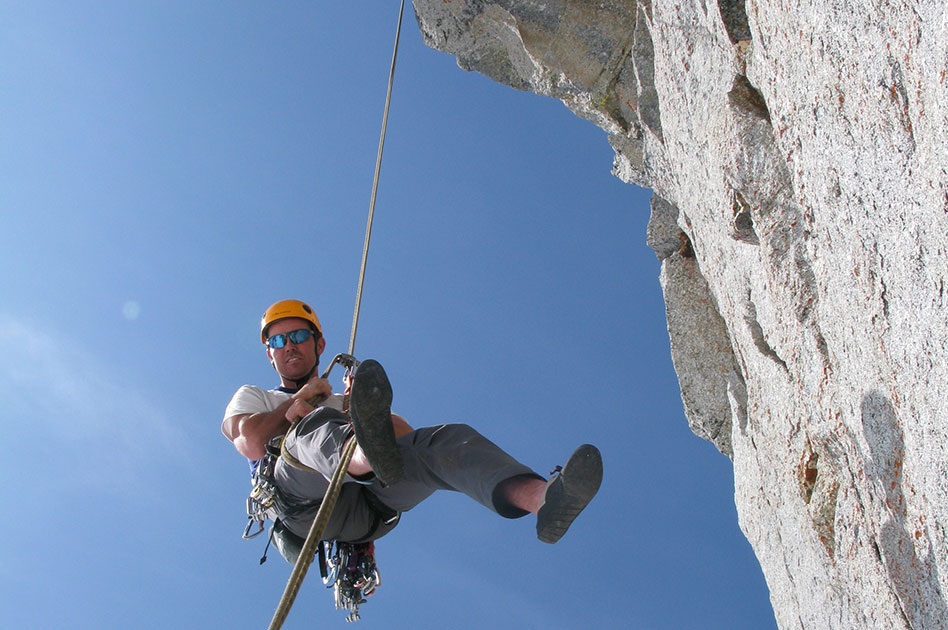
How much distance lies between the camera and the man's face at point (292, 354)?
16.7ft

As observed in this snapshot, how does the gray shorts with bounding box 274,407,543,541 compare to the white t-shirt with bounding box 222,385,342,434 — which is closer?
the gray shorts with bounding box 274,407,543,541

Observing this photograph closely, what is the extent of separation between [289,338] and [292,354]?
11cm

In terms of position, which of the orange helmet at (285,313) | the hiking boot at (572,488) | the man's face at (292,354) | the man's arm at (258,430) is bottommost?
the hiking boot at (572,488)

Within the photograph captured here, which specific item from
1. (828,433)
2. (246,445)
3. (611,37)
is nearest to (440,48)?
(611,37)

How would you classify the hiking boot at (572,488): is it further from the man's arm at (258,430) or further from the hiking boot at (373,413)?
the man's arm at (258,430)

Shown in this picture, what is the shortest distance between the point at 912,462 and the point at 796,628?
288 cm

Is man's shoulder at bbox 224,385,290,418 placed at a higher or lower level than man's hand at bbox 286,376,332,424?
higher

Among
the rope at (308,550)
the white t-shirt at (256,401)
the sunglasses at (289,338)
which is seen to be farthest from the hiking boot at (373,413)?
the sunglasses at (289,338)

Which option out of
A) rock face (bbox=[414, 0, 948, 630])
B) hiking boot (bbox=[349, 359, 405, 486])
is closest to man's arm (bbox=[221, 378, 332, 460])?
hiking boot (bbox=[349, 359, 405, 486])

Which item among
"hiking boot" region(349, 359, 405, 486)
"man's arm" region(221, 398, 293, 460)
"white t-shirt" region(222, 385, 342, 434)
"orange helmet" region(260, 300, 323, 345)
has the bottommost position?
"hiking boot" region(349, 359, 405, 486)

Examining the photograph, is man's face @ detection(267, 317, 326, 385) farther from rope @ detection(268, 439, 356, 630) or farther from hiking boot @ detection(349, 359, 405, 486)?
hiking boot @ detection(349, 359, 405, 486)

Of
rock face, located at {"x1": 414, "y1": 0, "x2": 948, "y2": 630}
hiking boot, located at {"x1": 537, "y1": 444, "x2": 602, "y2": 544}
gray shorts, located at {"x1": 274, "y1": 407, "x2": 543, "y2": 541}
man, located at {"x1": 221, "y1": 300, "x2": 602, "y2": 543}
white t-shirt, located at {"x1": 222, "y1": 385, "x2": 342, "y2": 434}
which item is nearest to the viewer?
rock face, located at {"x1": 414, "y1": 0, "x2": 948, "y2": 630}

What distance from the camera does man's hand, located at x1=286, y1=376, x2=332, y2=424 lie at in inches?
162

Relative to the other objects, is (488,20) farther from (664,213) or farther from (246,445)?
(246,445)
